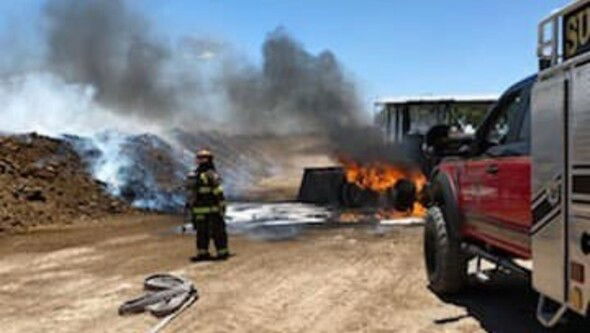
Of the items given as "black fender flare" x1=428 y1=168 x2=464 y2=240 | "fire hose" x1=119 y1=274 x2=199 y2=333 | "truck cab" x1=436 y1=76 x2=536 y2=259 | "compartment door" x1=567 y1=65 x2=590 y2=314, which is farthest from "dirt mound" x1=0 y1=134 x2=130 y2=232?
"compartment door" x1=567 y1=65 x2=590 y2=314

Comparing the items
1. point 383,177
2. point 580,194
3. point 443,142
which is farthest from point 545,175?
point 383,177

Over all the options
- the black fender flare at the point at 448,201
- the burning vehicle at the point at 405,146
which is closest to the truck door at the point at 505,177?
the black fender flare at the point at 448,201

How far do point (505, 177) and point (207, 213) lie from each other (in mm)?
7216

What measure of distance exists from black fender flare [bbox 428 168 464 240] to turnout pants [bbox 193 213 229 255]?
4578 mm

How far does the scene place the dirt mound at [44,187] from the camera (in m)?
21.5

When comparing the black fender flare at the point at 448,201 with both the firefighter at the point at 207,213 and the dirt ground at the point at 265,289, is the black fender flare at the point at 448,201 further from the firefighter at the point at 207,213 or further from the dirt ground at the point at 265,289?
the firefighter at the point at 207,213

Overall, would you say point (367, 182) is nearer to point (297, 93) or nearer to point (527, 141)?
point (297, 93)

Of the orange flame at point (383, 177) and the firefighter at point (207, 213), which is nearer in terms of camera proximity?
the firefighter at point (207, 213)

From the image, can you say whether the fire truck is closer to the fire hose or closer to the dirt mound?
the fire hose

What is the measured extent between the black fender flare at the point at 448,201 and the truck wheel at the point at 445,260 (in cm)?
8

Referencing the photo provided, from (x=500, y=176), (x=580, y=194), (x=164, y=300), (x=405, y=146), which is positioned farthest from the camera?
(x=405, y=146)

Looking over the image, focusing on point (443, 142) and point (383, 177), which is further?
point (383, 177)

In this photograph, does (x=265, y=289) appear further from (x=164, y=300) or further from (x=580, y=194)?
(x=580, y=194)

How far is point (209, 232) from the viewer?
1362 centimetres
